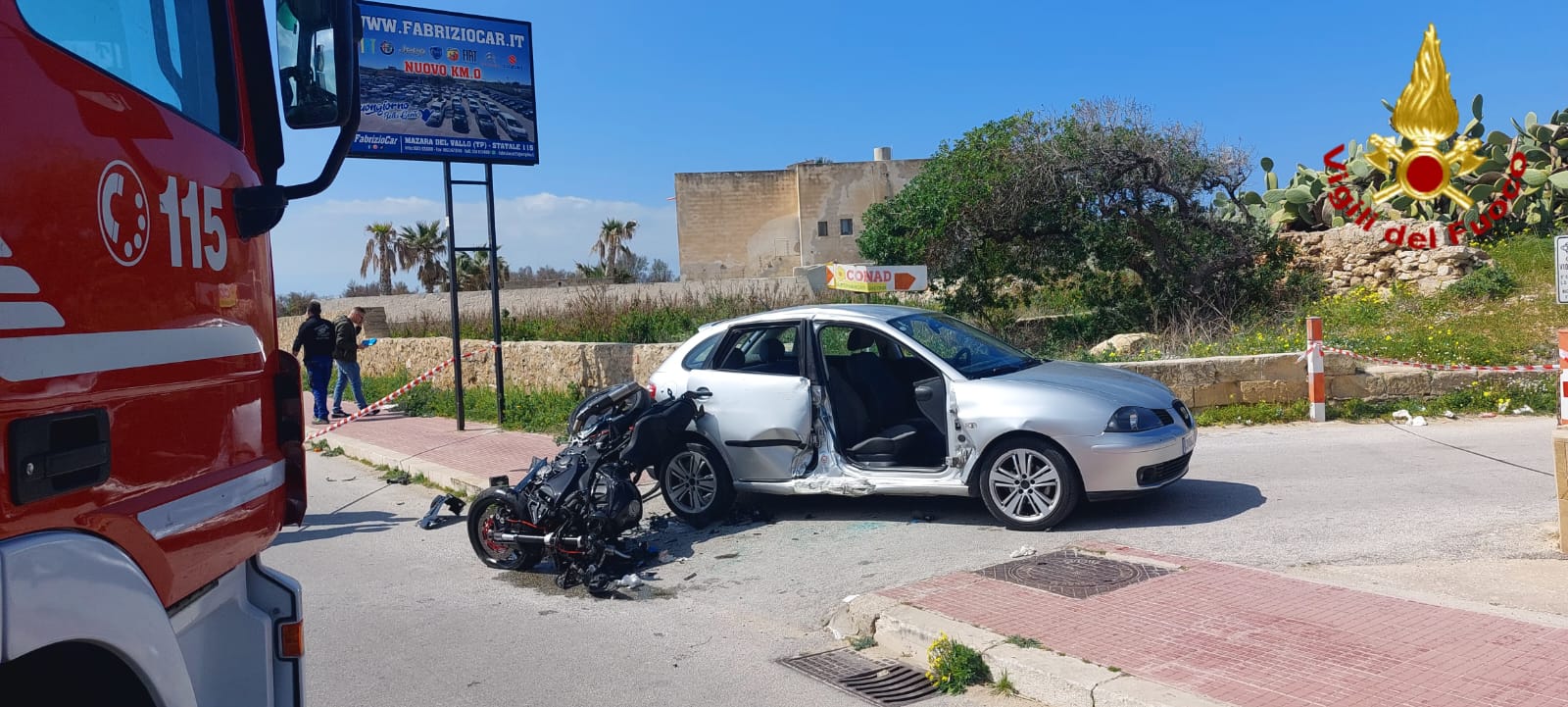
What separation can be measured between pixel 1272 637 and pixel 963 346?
373 cm

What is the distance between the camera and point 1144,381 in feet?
27.0

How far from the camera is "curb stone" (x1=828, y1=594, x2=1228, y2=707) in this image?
4.52 metres

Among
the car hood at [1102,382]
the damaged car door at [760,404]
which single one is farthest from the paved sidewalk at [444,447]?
the car hood at [1102,382]

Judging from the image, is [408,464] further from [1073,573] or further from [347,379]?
[1073,573]

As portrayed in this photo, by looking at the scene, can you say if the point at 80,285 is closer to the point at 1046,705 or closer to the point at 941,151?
the point at 1046,705

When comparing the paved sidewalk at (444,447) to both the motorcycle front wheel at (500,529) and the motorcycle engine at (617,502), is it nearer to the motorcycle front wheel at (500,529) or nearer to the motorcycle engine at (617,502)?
the motorcycle front wheel at (500,529)

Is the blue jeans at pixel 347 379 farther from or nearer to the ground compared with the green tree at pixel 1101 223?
nearer to the ground

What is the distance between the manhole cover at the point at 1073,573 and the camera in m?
6.08

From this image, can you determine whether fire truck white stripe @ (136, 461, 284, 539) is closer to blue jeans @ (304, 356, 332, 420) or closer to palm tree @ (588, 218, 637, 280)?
blue jeans @ (304, 356, 332, 420)

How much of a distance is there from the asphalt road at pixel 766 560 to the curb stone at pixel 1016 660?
0.27m

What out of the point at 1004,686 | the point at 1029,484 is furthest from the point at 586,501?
the point at 1004,686

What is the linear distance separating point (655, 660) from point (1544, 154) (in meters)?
21.0

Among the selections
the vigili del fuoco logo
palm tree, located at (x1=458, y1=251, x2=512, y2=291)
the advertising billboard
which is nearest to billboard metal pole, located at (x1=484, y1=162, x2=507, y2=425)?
the advertising billboard

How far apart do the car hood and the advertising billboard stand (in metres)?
8.40
